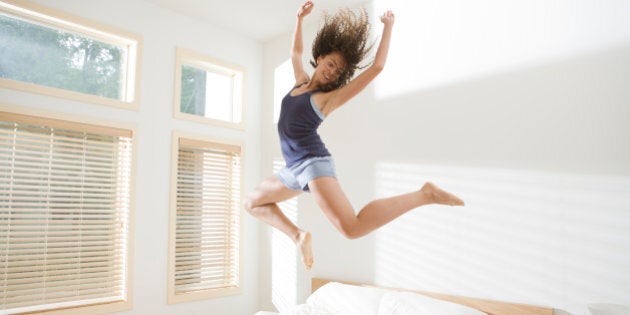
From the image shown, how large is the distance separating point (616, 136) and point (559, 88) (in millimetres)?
395

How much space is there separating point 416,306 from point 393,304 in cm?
14

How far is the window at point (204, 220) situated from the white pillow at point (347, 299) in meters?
1.16

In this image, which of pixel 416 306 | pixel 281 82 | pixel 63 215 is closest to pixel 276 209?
pixel 416 306

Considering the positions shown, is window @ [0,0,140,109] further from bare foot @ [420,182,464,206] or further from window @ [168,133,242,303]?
bare foot @ [420,182,464,206]

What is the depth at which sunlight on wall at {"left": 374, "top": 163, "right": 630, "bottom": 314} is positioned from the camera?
2.31 meters

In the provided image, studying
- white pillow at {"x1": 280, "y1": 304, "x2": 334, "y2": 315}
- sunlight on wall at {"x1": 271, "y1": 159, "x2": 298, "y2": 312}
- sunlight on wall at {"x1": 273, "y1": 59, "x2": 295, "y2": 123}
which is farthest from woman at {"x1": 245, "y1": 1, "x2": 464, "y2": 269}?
sunlight on wall at {"x1": 273, "y1": 59, "x2": 295, "y2": 123}

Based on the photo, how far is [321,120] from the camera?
4.30 ft

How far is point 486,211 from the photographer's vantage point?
2740 mm

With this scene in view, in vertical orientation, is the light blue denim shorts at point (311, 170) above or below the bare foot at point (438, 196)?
above

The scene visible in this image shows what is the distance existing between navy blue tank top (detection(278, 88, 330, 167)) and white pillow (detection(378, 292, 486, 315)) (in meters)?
1.63

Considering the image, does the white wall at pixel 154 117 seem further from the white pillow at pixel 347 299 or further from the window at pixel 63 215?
the white pillow at pixel 347 299

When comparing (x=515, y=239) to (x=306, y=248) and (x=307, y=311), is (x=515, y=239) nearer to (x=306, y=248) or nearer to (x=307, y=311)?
(x=307, y=311)

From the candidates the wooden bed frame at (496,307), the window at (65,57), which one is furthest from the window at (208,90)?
the wooden bed frame at (496,307)

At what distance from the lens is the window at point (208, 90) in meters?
3.82
